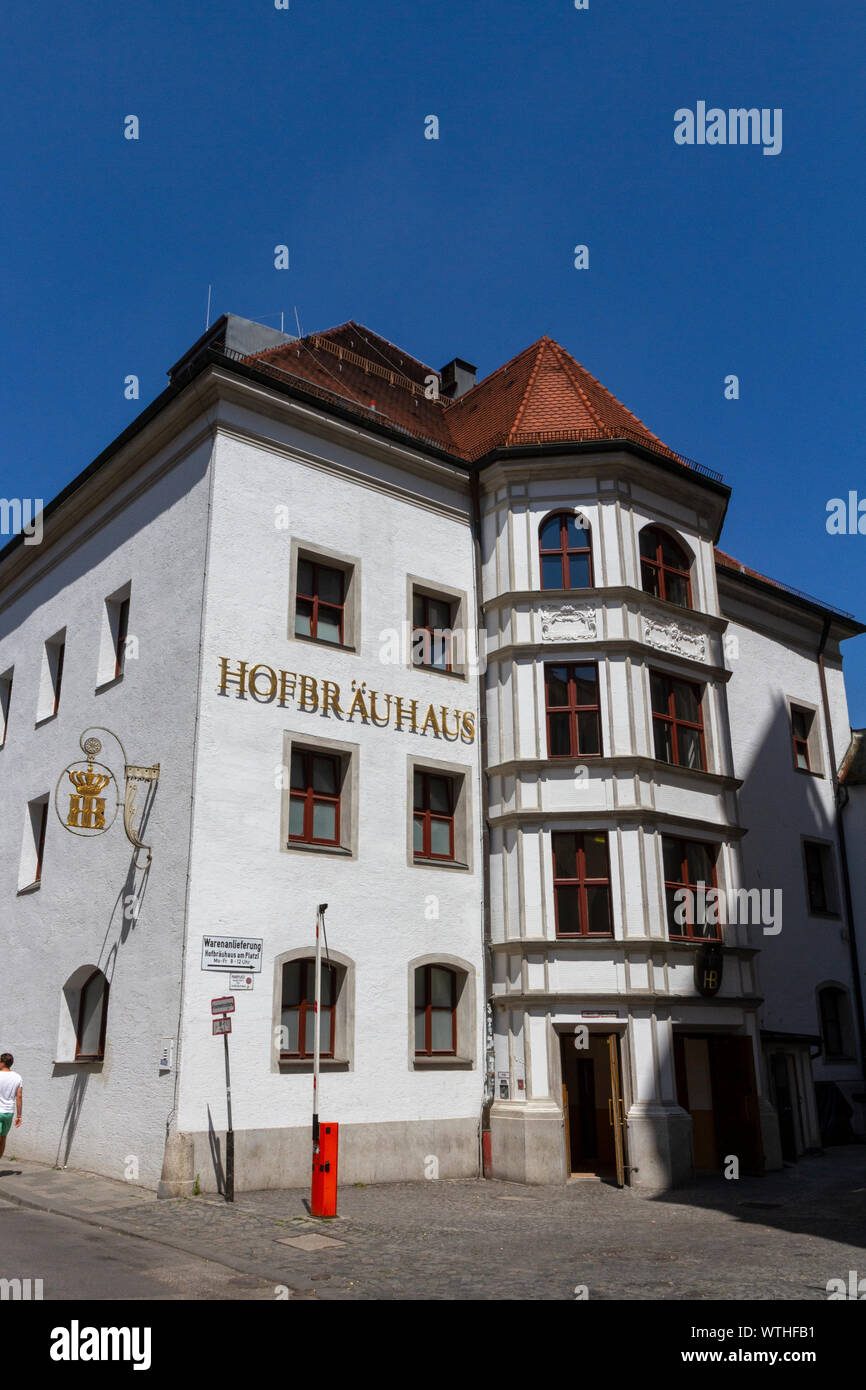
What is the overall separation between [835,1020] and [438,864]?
12.7 m

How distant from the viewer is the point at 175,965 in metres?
16.2

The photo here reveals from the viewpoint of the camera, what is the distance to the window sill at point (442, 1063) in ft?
60.5

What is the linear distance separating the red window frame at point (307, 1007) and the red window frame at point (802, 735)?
50.2 feet

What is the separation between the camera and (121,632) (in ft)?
69.7

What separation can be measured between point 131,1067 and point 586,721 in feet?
31.3

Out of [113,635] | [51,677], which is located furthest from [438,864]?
[51,677]

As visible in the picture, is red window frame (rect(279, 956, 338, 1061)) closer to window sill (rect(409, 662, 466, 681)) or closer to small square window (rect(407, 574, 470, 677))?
window sill (rect(409, 662, 466, 681))

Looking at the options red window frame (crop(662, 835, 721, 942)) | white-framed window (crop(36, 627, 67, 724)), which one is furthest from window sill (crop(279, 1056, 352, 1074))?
white-framed window (crop(36, 627, 67, 724))

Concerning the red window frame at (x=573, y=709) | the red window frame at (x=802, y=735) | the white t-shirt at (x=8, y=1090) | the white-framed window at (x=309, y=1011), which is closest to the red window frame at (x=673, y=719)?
the red window frame at (x=573, y=709)

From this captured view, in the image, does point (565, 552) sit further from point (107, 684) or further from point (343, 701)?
point (107, 684)

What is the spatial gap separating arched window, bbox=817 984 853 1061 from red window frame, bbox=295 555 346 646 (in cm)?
1482

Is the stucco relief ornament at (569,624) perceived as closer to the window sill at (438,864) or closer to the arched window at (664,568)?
the arched window at (664,568)

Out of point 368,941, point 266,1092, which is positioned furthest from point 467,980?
point 266,1092

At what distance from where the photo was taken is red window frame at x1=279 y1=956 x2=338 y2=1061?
17.1m
